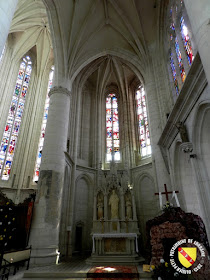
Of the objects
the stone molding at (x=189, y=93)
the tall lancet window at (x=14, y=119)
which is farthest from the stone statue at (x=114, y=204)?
the tall lancet window at (x=14, y=119)

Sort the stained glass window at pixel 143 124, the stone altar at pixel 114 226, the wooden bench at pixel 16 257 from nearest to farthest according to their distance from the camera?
the wooden bench at pixel 16 257, the stone altar at pixel 114 226, the stained glass window at pixel 143 124

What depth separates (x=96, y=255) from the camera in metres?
9.76

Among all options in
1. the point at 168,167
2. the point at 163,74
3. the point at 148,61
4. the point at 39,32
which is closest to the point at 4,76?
the point at 39,32

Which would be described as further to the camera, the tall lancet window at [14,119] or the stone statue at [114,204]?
the tall lancet window at [14,119]

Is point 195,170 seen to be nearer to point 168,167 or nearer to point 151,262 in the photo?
point 151,262

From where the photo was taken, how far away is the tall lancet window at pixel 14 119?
47.2ft

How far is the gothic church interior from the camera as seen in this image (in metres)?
8.87

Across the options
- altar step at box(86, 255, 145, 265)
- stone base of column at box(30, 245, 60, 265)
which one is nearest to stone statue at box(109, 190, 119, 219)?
altar step at box(86, 255, 145, 265)

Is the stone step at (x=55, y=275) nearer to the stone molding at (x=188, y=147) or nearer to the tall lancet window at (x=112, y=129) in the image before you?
the stone molding at (x=188, y=147)

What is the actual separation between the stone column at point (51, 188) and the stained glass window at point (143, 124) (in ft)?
24.2

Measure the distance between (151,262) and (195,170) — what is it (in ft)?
10.4

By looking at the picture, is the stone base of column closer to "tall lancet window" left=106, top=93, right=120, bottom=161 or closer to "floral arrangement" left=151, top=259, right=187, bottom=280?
"floral arrangement" left=151, top=259, right=187, bottom=280

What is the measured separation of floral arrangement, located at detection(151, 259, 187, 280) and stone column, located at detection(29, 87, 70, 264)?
5935 millimetres

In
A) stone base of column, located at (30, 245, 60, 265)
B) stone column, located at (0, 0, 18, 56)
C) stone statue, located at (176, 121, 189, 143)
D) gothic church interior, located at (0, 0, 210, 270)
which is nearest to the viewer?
stone column, located at (0, 0, 18, 56)
